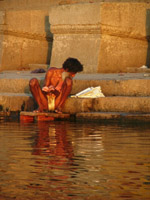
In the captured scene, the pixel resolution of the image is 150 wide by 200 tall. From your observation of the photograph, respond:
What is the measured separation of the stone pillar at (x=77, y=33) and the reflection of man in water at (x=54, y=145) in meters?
4.49

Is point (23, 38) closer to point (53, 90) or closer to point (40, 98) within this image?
point (40, 98)

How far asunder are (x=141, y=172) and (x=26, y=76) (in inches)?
352

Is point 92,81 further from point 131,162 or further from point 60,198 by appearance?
point 60,198

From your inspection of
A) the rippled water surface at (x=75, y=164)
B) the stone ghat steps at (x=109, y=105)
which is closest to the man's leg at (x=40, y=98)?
the stone ghat steps at (x=109, y=105)

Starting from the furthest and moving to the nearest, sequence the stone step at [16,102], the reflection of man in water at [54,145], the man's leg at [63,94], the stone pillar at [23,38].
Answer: the stone pillar at [23,38] < the stone step at [16,102] < the man's leg at [63,94] < the reflection of man in water at [54,145]

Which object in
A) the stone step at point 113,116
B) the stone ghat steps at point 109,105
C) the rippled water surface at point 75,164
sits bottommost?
the rippled water surface at point 75,164

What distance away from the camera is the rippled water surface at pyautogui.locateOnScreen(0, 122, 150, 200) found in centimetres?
451

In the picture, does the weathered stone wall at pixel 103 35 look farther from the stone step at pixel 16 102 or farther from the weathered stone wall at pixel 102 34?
Result: the stone step at pixel 16 102

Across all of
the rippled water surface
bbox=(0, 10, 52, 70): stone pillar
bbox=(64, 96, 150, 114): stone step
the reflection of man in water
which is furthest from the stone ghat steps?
bbox=(0, 10, 52, 70): stone pillar

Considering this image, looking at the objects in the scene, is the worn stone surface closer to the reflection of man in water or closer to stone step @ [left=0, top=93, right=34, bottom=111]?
stone step @ [left=0, top=93, right=34, bottom=111]

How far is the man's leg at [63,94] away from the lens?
11398 mm

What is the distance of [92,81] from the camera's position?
12242 millimetres

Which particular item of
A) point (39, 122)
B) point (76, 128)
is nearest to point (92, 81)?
point (39, 122)

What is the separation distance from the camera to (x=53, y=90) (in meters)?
11.4
